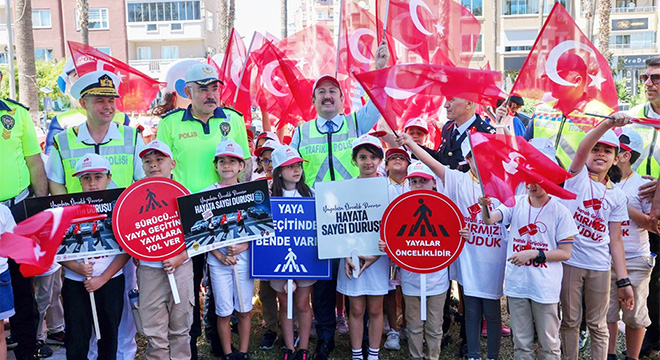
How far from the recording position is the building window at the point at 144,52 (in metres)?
53.2

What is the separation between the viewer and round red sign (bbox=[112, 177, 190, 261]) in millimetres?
4926

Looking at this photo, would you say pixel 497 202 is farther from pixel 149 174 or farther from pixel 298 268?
pixel 149 174

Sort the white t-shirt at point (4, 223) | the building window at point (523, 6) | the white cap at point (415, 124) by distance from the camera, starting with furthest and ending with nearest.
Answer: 1. the building window at point (523, 6)
2. the white cap at point (415, 124)
3. the white t-shirt at point (4, 223)

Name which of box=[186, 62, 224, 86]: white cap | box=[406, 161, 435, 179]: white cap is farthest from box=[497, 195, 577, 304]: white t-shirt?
box=[186, 62, 224, 86]: white cap

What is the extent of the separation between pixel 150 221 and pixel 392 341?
2.52m

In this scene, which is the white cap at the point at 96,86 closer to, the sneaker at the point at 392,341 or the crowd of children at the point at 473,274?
Result: the crowd of children at the point at 473,274

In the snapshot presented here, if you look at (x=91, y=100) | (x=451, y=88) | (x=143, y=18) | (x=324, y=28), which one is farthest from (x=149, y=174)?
(x=143, y=18)

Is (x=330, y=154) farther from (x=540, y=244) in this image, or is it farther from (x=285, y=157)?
(x=540, y=244)

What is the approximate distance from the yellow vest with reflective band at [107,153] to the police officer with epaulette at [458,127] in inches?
111

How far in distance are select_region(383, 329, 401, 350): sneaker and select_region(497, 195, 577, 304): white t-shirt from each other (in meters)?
1.43

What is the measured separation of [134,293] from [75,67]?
416 centimetres

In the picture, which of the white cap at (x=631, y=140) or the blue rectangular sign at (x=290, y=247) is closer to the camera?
the blue rectangular sign at (x=290, y=247)

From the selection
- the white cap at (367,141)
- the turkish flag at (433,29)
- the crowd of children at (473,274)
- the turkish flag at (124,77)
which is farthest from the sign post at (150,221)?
the turkish flag at (124,77)

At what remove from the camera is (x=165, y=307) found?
511 centimetres
